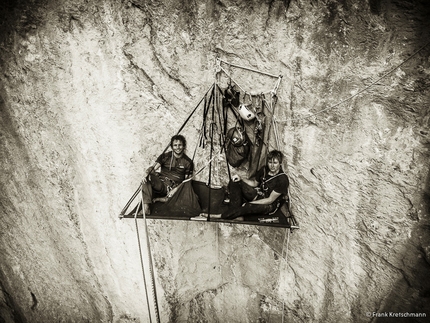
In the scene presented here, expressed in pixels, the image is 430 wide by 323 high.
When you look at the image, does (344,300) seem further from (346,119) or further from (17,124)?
(17,124)

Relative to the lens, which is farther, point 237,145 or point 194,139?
point 194,139

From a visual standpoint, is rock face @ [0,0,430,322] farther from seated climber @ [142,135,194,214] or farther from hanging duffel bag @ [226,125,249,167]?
hanging duffel bag @ [226,125,249,167]

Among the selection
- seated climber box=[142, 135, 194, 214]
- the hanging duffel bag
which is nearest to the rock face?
seated climber box=[142, 135, 194, 214]

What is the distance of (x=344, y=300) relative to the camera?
9.06 feet

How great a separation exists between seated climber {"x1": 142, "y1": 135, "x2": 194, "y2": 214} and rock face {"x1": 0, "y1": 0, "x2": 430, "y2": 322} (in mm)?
301

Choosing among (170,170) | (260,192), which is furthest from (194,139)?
(260,192)

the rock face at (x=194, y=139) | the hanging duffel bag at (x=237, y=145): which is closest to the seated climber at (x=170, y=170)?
the rock face at (x=194, y=139)

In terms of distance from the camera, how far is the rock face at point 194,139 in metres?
2.12

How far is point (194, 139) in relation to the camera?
3.04m

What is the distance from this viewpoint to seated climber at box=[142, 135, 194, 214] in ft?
8.52

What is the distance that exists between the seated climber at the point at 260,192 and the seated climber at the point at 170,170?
1.78 feet

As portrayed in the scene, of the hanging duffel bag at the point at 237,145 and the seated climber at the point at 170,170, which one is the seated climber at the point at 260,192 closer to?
the hanging duffel bag at the point at 237,145

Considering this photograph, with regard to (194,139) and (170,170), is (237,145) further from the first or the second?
(170,170)

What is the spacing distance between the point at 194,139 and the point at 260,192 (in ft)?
3.65
